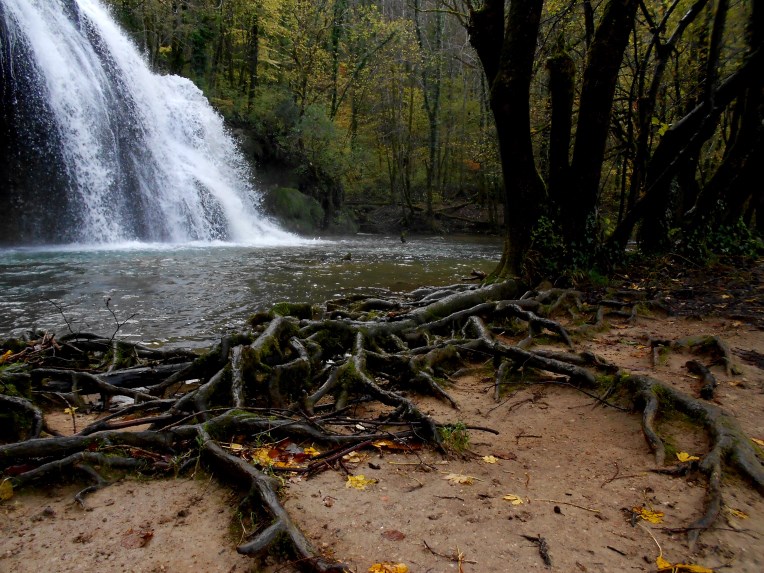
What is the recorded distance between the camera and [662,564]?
2.19 metres

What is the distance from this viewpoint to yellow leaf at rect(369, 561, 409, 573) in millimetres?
2221

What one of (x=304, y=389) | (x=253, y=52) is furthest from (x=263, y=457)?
(x=253, y=52)

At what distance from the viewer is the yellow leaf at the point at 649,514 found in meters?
2.54

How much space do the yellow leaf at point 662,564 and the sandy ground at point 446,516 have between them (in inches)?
1.6

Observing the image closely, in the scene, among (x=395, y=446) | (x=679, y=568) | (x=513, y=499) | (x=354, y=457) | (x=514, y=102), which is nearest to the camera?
(x=679, y=568)

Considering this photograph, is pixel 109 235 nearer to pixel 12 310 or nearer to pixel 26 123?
pixel 26 123

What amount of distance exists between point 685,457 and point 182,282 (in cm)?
1005

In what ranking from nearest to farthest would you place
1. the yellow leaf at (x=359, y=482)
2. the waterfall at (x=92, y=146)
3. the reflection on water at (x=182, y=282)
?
the yellow leaf at (x=359, y=482) < the reflection on water at (x=182, y=282) < the waterfall at (x=92, y=146)

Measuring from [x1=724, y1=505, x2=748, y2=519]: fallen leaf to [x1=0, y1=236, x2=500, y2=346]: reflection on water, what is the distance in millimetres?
5957

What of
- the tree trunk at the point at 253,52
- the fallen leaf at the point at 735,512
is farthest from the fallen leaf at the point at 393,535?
the tree trunk at the point at 253,52

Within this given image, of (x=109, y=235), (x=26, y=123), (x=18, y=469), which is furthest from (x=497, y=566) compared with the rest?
(x=26, y=123)

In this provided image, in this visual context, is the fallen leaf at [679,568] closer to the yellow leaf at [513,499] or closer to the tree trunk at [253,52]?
the yellow leaf at [513,499]

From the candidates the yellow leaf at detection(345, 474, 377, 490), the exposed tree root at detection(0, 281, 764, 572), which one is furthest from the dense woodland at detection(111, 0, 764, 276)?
the yellow leaf at detection(345, 474, 377, 490)

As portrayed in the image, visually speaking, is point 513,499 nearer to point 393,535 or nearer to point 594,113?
point 393,535
